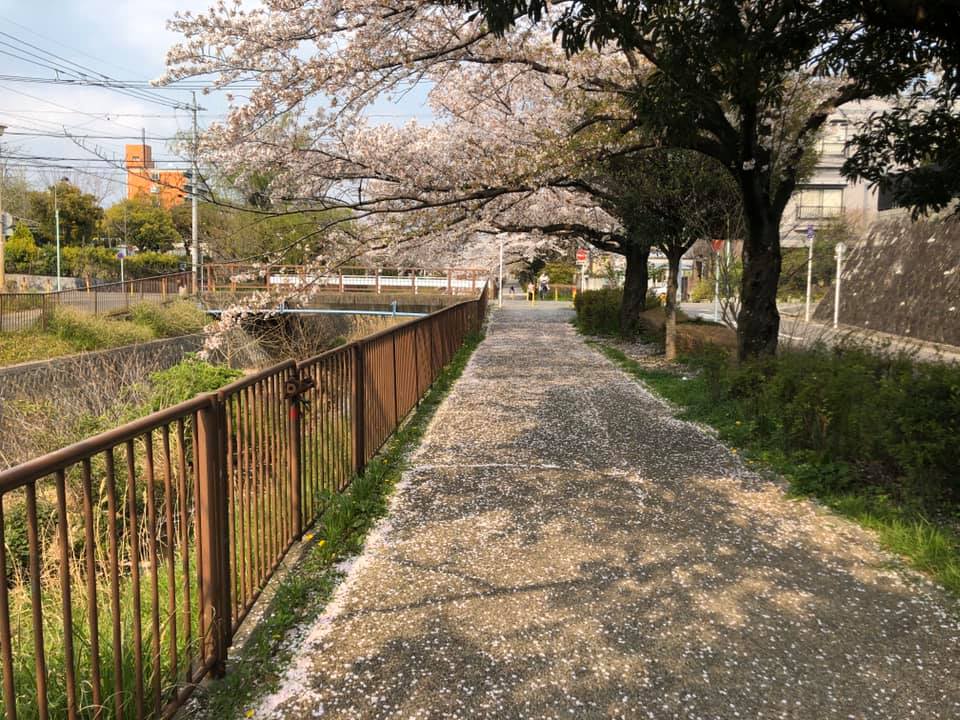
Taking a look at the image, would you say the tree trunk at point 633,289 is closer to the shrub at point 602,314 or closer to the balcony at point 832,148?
the shrub at point 602,314

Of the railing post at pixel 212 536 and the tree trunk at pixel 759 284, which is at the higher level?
the tree trunk at pixel 759 284

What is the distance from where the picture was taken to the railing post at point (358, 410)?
5.62 meters

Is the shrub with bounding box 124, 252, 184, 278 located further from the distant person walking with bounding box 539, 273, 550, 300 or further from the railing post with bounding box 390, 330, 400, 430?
the railing post with bounding box 390, 330, 400, 430

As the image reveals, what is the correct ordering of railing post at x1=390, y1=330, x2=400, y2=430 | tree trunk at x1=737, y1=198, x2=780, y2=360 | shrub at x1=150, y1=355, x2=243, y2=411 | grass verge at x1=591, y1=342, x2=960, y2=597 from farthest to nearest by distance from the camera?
tree trunk at x1=737, y1=198, x2=780, y2=360, railing post at x1=390, y1=330, x2=400, y2=430, shrub at x1=150, y1=355, x2=243, y2=411, grass verge at x1=591, y1=342, x2=960, y2=597

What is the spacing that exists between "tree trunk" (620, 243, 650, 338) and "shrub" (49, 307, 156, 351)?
13906 millimetres

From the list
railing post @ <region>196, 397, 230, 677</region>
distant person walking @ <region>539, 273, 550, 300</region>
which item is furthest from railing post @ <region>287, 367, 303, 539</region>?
distant person walking @ <region>539, 273, 550, 300</region>

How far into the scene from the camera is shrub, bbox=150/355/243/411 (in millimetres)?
7133

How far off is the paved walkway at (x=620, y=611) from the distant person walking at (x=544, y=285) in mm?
→ 51638

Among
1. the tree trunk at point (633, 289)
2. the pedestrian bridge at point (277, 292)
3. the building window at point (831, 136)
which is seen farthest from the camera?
the tree trunk at point (633, 289)

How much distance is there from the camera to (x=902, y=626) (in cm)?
329

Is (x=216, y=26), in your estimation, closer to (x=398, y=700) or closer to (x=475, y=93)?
(x=475, y=93)

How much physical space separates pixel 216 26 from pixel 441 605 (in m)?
7.39

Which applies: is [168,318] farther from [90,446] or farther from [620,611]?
[90,446]

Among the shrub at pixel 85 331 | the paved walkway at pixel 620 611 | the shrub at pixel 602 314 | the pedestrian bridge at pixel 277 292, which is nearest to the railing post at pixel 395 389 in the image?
the paved walkway at pixel 620 611
